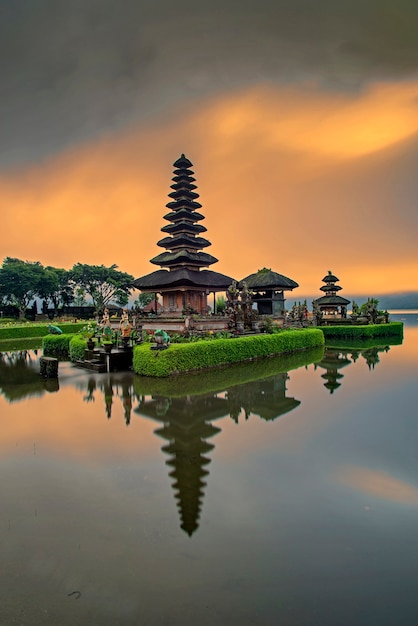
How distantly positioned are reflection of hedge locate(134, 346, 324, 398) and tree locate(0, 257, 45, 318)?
1671 inches

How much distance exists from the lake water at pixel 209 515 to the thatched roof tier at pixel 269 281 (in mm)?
25728

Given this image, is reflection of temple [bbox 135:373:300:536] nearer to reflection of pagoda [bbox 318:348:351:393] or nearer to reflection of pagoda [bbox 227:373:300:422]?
reflection of pagoda [bbox 227:373:300:422]

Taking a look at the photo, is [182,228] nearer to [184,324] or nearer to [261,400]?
[184,324]

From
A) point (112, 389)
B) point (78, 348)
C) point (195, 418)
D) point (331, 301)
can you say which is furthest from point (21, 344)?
point (331, 301)

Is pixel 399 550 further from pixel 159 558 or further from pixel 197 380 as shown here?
pixel 197 380

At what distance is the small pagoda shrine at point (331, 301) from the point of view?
149ft

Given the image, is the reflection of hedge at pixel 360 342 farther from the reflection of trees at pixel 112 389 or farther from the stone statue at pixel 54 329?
the stone statue at pixel 54 329

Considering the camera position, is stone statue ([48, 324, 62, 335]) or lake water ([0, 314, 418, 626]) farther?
stone statue ([48, 324, 62, 335])

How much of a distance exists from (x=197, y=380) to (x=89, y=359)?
679cm

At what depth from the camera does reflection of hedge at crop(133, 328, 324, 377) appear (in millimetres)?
15055

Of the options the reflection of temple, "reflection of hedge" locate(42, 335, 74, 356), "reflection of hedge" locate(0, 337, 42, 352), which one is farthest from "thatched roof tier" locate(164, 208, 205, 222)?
the reflection of temple

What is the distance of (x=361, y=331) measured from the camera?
34.3 meters

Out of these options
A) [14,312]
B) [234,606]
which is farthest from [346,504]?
[14,312]

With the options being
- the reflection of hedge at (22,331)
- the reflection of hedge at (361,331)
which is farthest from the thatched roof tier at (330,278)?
the reflection of hedge at (22,331)
